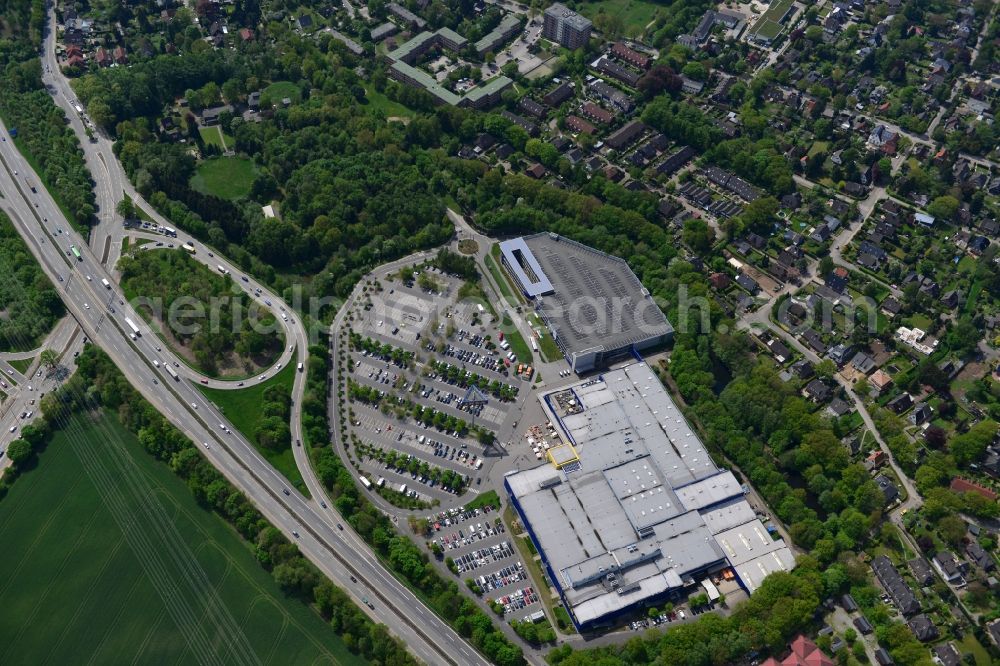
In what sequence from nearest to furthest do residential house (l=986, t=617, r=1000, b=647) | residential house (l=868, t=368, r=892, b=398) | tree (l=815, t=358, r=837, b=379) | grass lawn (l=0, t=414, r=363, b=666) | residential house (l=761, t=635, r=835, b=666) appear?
residential house (l=761, t=635, r=835, b=666), residential house (l=986, t=617, r=1000, b=647), grass lawn (l=0, t=414, r=363, b=666), residential house (l=868, t=368, r=892, b=398), tree (l=815, t=358, r=837, b=379)

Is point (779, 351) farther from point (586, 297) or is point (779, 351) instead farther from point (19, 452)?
point (19, 452)

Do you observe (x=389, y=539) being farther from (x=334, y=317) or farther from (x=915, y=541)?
(x=915, y=541)

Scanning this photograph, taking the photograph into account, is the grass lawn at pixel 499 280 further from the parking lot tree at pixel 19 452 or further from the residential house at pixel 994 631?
the residential house at pixel 994 631

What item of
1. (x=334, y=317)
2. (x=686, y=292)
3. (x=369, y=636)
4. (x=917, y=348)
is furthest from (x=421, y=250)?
(x=917, y=348)

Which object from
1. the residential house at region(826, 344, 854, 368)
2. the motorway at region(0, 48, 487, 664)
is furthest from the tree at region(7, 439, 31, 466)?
the residential house at region(826, 344, 854, 368)

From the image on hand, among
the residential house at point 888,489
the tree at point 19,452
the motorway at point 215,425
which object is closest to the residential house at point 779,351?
the residential house at point 888,489

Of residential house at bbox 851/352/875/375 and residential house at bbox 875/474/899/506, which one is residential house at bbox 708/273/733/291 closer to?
residential house at bbox 851/352/875/375
